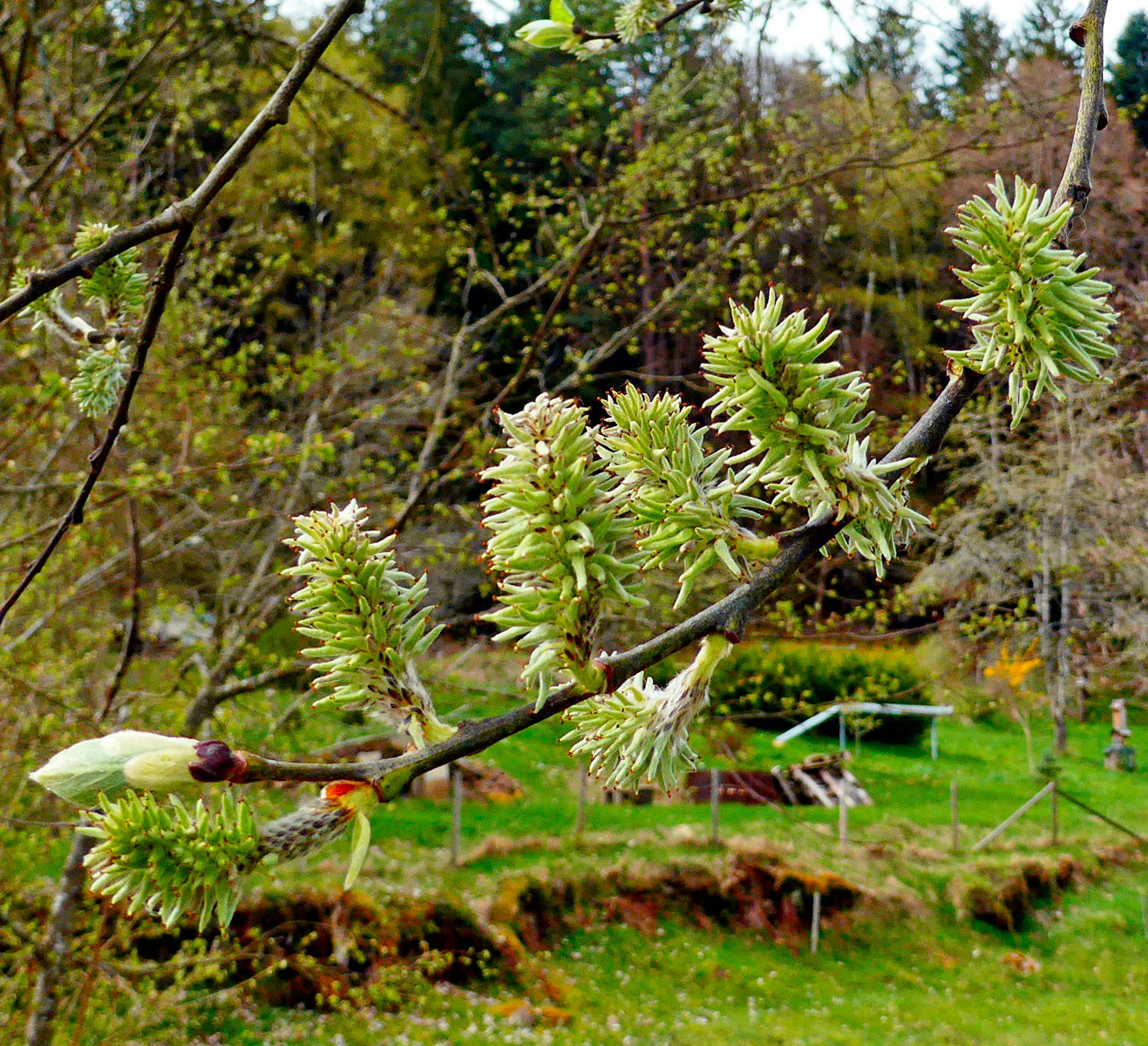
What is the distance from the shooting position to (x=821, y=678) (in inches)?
199

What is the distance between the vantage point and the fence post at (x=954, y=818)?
19.3 feet

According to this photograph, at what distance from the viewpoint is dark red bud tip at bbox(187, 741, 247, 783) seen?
389 mm

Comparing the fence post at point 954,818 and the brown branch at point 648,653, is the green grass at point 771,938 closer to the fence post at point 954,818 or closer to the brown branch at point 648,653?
the fence post at point 954,818

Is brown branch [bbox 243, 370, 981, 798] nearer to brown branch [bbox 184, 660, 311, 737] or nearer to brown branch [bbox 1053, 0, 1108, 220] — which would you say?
brown branch [bbox 1053, 0, 1108, 220]

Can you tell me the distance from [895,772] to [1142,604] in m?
1.66

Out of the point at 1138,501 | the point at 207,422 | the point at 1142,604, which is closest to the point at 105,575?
the point at 207,422

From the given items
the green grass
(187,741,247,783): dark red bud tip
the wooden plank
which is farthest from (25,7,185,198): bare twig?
the wooden plank

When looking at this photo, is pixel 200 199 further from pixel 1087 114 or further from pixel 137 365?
pixel 1087 114

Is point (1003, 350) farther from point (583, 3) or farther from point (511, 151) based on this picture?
point (511, 151)

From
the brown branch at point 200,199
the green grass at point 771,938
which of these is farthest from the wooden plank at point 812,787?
the brown branch at point 200,199

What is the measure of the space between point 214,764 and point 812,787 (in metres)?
5.90

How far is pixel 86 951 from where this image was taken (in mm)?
2977

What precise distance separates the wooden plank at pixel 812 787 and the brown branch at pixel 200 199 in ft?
18.2

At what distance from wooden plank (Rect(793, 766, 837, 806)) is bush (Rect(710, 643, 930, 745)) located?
32 centimetres
